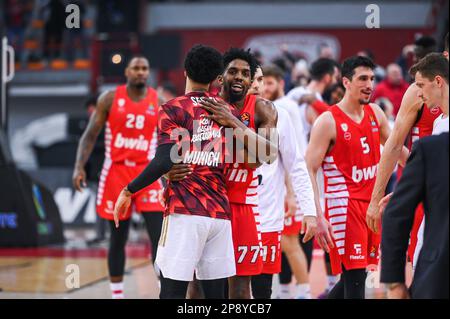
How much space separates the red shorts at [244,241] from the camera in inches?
252

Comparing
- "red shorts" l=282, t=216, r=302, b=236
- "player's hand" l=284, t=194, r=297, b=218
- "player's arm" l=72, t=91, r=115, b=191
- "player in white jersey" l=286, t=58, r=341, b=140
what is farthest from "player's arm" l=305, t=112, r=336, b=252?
"player in white jersey" l=286, t=58, r=341, b=140

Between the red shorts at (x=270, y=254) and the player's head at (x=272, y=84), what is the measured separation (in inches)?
95.2

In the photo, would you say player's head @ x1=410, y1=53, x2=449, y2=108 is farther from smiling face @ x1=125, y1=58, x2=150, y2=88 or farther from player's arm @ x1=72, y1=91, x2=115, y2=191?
player's arm @ x1=72, y1=91, x2=115, y2=191

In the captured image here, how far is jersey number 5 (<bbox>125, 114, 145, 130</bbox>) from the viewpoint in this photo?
30.1 ft

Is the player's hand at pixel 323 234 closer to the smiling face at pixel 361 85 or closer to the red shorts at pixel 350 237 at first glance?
the red shorts at pixel 350 237

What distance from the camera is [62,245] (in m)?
14.3

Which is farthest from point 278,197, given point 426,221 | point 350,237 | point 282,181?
point 426,221

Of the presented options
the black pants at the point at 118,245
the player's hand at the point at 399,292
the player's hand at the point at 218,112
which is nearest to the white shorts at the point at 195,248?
the player's hand at the point at 218,112

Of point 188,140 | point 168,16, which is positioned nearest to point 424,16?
point 168,16

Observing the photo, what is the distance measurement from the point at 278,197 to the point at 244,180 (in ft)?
4.47

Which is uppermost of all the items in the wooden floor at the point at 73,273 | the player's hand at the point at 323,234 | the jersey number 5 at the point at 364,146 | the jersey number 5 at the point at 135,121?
the jersey number 5 at the point at 135,121

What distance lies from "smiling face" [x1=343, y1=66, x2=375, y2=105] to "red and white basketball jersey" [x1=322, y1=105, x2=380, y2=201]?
0.62 ft

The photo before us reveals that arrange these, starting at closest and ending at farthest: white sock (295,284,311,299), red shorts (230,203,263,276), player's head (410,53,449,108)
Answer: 1. player's head (410,53,449,108)
2. red shorts (230,203,263,276)
3. white sock (295,284,311,299)

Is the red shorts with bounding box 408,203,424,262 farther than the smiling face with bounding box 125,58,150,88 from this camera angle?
No
